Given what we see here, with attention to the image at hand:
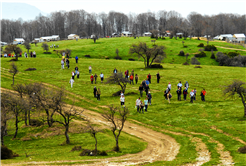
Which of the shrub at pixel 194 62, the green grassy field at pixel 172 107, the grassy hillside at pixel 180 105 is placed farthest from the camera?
the shrub at pixel 194 62

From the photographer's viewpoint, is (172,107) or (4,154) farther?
(172,107)

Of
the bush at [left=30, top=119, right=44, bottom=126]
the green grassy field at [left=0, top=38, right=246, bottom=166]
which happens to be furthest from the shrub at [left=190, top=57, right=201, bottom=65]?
the bush at [left=30, top=119, right=44, bottom=126]

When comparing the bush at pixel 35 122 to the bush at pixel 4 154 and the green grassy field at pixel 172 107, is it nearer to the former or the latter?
the green grassy field at pixel 172 107

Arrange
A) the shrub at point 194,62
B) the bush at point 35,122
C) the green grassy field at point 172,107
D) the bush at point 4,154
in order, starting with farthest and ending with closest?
the shrub at point 194,62, the bush at point 35,122, the green grassy field at point 172,107, the bush at point 4,154

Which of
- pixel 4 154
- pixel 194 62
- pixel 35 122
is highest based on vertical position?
pixel 194 62

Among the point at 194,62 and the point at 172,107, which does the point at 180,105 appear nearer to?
the point at 172,107

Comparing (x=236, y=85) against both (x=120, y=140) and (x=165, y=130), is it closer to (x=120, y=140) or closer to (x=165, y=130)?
(x=165, y=130)

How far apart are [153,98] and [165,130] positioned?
1119 cm

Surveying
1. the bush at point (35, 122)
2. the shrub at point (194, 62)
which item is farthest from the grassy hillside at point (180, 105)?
the shrub at point (194, 62)

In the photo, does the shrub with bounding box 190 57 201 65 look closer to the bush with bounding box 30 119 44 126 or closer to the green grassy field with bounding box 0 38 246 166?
the green grassy field with bounding box 0 38 246 166

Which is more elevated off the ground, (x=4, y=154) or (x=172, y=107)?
(x=172, y=107)

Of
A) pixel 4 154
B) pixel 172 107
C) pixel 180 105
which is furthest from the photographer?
pixel 180 105

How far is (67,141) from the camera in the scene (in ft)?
79.1

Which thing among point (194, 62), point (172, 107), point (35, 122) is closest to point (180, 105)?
point (172, 107)
